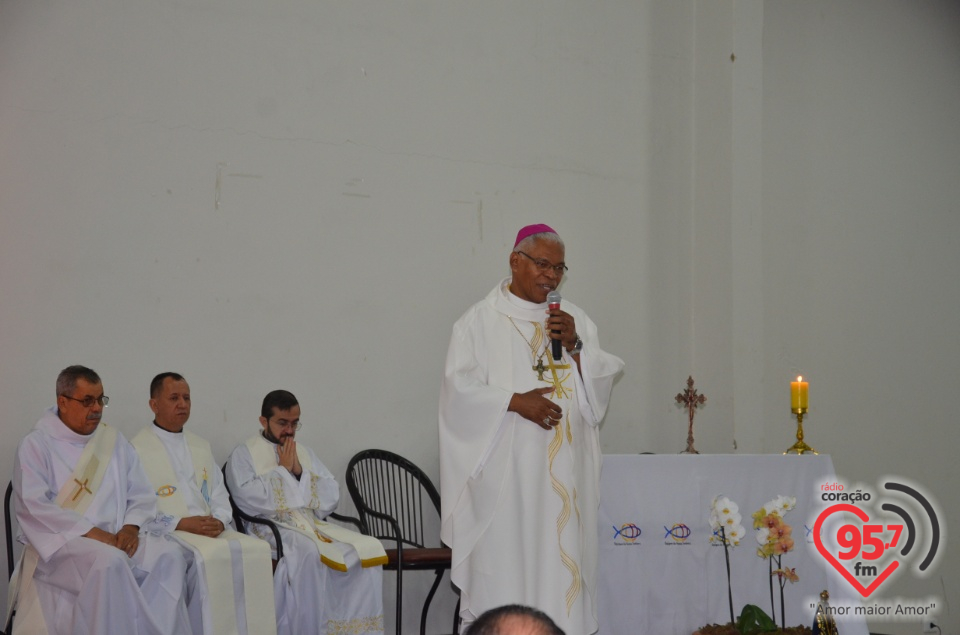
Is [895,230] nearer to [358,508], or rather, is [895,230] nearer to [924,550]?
[924,550]

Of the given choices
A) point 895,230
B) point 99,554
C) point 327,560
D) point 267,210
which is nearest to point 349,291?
point 267,210

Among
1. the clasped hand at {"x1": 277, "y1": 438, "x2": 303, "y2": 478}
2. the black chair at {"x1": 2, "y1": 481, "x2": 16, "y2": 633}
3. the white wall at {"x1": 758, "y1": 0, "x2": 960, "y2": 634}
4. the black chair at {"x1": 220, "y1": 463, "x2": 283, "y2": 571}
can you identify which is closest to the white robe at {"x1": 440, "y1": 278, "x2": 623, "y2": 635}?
the black chair at {"x1": 220, "y1": 463, "x2": 283, "y2": 571}

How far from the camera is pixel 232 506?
598cm

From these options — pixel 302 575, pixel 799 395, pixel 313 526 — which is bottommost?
pixel 302 575

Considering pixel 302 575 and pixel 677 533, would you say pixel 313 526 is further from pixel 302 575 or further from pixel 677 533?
pixel 677 533

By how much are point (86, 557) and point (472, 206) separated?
3666 millimetres

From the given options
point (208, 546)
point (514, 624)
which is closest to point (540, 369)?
point (208, 546)

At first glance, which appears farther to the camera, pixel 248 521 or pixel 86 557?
pixel 248 521

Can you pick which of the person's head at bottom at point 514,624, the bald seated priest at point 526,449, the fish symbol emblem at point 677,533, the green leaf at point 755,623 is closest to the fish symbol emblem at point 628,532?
the fish symbol emblem at point 677,533

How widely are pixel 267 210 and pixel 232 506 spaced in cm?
194

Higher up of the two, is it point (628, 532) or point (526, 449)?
point (526, 449)

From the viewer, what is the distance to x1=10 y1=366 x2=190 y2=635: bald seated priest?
15.9ft

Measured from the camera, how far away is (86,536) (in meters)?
4.98

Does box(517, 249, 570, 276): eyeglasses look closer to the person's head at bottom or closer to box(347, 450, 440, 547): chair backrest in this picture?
box(347, 450, 440, 547): chair backrest
